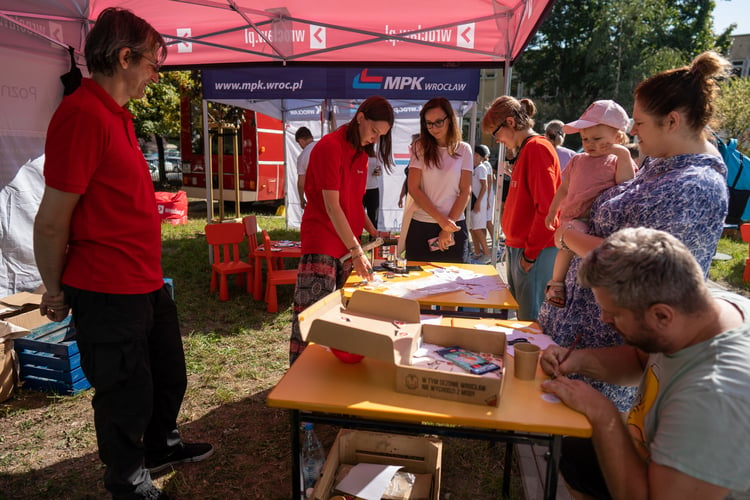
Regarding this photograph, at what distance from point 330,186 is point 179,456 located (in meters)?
1.60

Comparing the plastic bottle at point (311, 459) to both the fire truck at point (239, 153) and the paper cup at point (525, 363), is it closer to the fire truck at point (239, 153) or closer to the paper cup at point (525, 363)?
the paper cup at point (525, 363)

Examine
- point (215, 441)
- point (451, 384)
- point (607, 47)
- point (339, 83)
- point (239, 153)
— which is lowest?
point (215, 441)

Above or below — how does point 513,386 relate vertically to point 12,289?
above

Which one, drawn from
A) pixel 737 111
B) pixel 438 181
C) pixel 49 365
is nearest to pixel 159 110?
A: pixel 49 365

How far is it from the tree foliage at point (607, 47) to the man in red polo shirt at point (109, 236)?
77.9 ft

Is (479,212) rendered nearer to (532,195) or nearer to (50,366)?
(532,195)

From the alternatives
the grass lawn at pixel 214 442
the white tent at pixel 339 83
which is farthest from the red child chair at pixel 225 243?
the white tent at pixel 339 83

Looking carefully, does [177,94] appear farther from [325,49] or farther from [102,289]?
[102,289]

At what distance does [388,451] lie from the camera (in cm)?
195

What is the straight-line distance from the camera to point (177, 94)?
14477 mm

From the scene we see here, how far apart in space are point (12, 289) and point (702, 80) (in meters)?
5.11

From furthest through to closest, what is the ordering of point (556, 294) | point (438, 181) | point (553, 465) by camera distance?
1. point (438, 181)
2. point (556, 294)
3. point (553, 465)

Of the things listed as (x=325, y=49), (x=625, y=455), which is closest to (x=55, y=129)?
(x=625, y=455)

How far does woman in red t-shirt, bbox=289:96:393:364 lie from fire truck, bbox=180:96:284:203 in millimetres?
7861
